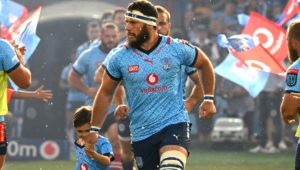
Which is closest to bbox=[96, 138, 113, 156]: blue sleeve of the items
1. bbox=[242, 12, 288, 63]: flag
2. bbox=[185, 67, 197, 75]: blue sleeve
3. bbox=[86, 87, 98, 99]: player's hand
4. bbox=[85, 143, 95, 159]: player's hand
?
bbox=[85, 143, 95, 159]: player's hand

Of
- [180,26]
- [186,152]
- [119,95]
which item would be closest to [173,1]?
[180,26]

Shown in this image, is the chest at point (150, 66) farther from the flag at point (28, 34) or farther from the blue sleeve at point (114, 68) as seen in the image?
the flag at point (28, 34)

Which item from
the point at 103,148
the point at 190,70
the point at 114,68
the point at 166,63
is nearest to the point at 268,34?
the point at 190,70

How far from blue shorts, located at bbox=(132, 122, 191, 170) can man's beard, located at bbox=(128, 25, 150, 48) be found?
31.9 inches

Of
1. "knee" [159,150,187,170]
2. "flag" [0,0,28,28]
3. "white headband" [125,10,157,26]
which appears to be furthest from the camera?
"flag" [0,0,28,28]

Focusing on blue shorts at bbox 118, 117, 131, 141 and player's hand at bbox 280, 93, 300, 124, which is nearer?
player's hand at bbox 280, 93, 300, 124

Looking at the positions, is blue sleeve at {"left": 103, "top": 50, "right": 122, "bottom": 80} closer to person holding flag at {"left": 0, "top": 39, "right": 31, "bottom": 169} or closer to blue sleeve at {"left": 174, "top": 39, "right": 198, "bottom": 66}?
blue sleeve at {"left": 174, "top": 39, "right": 198, "bottom": 66}

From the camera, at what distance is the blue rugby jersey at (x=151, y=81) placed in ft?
34.4

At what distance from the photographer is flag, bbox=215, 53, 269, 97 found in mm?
16750

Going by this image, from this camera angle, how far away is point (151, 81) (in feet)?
34.4

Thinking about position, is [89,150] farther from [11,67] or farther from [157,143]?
[11,67]

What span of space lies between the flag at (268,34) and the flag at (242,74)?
16.9 inches

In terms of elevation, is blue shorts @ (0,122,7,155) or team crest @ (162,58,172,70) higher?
team crest @ (162,58,172,70)

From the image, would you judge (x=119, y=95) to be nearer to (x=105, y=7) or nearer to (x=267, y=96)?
(x=267, y=96)
